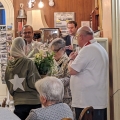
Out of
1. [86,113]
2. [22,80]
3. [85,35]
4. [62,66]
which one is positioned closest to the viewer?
[86,113]

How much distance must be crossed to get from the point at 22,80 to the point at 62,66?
56 centimetres

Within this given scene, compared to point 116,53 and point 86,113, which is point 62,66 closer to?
point 116,53

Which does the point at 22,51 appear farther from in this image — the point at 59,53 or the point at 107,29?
the point at 107,29

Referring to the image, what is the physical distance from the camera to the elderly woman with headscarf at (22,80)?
297 centimetres

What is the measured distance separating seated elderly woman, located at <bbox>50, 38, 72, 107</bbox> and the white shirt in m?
0.19

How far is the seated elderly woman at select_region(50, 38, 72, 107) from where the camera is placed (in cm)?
332

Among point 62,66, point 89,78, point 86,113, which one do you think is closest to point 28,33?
point 62,66

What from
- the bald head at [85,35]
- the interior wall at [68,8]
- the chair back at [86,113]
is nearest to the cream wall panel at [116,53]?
the bald head at [85,35]

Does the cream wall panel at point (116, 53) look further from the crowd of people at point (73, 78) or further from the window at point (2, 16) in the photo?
the window at point (2, 16)

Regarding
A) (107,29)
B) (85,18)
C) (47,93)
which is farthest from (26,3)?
(47,93)

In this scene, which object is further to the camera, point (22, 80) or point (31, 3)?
point (31, 3)

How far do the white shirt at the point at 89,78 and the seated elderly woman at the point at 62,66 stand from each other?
187 millimetres

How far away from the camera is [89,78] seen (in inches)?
122

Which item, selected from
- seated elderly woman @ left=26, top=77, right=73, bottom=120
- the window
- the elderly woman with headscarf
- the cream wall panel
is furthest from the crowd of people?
the window
